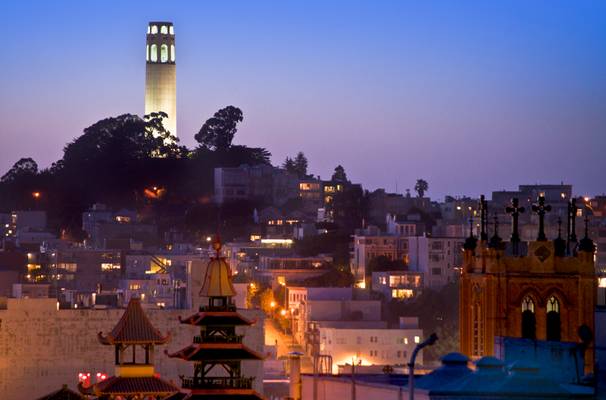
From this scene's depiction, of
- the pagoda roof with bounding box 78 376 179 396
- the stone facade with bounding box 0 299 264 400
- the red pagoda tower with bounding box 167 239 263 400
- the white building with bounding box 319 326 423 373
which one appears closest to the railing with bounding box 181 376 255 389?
the red pagoda tower with bounding box 167 239 263 400

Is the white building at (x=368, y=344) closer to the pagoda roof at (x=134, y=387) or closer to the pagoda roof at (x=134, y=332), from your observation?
the pagoda roof at (x=134, y=332)

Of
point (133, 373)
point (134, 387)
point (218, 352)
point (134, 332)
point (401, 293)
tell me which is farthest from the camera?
point (401, 293)

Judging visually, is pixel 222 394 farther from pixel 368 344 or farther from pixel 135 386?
pixel 368 344

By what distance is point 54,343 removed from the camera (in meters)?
121

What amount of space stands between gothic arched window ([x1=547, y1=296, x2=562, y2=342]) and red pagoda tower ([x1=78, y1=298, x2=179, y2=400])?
10587 mm

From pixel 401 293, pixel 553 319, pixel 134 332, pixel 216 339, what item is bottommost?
pixel 216 339

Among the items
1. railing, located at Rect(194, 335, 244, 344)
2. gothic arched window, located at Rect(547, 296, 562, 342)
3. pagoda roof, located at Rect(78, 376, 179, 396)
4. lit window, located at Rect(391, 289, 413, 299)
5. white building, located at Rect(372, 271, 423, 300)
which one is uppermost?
white building, located at Rect(372, 271, 423, 300)

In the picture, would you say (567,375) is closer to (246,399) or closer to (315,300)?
(246,399)

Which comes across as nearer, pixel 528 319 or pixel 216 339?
pixel 216 339

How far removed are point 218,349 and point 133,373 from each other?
14.2m

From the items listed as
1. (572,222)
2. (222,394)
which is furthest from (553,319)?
(222,394)

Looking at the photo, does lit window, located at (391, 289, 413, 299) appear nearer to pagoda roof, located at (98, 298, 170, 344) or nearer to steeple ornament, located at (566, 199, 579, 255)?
pagoda roof, located at (98, 298, 170, 344)

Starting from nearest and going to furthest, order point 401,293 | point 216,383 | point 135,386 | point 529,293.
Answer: point 216,383 → point 529,293 → point 135,386 → point 401,293

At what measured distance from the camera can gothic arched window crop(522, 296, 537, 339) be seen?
7200 cm
